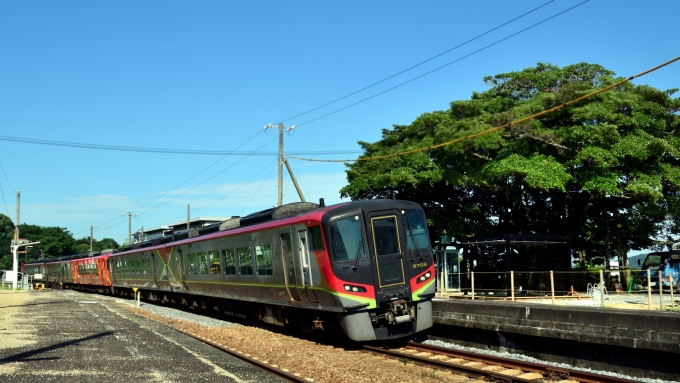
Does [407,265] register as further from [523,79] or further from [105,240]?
[105,240]

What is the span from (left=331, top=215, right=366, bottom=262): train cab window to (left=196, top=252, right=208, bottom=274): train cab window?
8.86 meters

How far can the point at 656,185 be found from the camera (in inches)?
947

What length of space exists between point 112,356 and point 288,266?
437cm

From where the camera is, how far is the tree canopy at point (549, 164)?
2427cm

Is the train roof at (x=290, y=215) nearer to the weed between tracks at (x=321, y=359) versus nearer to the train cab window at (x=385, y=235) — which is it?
the train cab window at (x=385, y=235)

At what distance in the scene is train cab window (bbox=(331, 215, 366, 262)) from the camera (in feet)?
42.0

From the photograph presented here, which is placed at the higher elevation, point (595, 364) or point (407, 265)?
point (407, 265)

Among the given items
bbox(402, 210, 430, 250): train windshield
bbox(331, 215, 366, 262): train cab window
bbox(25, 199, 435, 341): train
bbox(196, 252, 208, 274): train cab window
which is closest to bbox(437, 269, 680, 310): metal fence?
Answer: bbox(402, 210, 430, 250): train windshield

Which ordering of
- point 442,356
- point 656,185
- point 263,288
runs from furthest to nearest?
point 656,185, point 263,288, point 442,356

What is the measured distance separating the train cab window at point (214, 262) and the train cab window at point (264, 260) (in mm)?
3391

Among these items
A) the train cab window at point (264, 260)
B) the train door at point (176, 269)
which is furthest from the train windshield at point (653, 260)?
the train cab window at point (264, 260)

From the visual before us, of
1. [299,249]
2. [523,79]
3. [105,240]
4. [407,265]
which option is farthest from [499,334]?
[105,240]

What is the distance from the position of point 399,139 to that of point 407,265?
21.2m

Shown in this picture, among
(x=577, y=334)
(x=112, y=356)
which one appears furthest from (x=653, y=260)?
(x=112, y=356)
